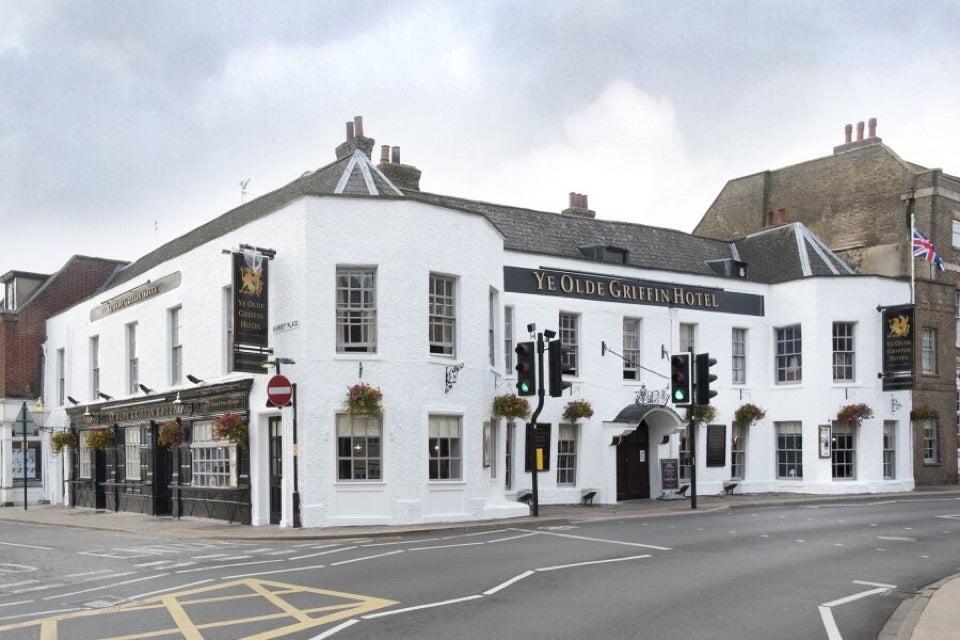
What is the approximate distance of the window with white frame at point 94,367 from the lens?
112ft

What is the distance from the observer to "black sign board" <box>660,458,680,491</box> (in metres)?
30.6

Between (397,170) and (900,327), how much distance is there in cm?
1753

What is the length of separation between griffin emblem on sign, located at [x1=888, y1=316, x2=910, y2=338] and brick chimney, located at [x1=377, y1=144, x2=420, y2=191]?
54.2 ft

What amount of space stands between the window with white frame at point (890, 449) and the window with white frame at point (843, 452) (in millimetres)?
1507

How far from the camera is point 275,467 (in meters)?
23.2

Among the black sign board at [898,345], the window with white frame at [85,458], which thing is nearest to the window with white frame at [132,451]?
the window with white frame at [85,458]

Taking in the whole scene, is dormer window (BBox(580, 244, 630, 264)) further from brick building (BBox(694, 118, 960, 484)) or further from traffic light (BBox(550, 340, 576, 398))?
brick building (BBox(694, 118, 960, 484))

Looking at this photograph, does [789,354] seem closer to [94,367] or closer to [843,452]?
[843,452]

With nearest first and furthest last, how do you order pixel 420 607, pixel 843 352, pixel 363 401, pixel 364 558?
pixel 420 607, pixel 364 558, pixel 363 401, pixel 843 352

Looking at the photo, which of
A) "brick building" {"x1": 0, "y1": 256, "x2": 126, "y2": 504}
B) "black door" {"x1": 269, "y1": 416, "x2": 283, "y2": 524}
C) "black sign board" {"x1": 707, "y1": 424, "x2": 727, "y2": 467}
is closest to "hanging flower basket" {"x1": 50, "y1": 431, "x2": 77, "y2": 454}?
"brick building" {"x1": 0, "y1": 256, "x2": 126, "y2": 504}

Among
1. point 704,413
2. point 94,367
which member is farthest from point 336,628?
point 94,367

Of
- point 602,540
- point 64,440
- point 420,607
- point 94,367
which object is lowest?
point 602,540

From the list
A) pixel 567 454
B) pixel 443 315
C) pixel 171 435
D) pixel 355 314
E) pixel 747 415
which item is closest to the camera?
pixel 355 314

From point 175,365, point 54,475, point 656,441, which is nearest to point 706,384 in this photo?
point 656,441
